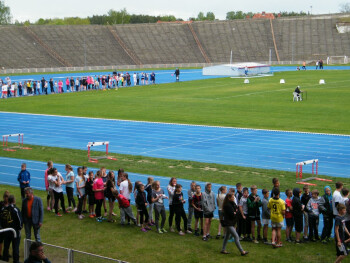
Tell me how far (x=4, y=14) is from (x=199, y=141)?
15002 centimetres

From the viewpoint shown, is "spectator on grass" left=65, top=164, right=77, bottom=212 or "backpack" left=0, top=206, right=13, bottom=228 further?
"spectator on grass" left=65, top=164, right=77, bottom=212

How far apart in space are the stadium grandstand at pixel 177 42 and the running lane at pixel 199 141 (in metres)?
53.0

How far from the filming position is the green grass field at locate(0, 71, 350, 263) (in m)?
11.6

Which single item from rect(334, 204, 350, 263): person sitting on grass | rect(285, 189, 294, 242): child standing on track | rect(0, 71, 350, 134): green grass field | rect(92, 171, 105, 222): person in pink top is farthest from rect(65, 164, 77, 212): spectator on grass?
rect(0, 71, 350, 134): green grass field

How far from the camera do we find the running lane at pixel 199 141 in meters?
21.8

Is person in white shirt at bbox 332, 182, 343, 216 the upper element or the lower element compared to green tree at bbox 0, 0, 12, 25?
lower

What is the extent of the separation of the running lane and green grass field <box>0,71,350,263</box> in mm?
1342

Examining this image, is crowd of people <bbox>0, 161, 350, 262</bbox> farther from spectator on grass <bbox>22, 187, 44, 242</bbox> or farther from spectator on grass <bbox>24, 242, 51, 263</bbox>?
spectator on grass <bbox>24, 242, 51, 263</bbox>

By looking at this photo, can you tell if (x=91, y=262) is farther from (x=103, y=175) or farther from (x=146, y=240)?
(x=103, y=175)

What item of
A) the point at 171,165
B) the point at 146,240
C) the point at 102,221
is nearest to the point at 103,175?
the point at 102,221

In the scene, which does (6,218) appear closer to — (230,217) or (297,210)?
(230,217)

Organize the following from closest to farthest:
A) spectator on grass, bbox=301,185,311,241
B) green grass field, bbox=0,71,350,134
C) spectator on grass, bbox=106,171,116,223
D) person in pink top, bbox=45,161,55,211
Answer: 1. spectator on grass, bbox=301,185,311,241
2. spectator on grass, bbox=106,171,116,223
3. person in pink top, bbox=45,161,55,211
4. green grass field, bbox=0,71,350,134

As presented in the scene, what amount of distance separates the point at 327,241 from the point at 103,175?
5715 millimetres

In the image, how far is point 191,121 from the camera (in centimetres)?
3209
